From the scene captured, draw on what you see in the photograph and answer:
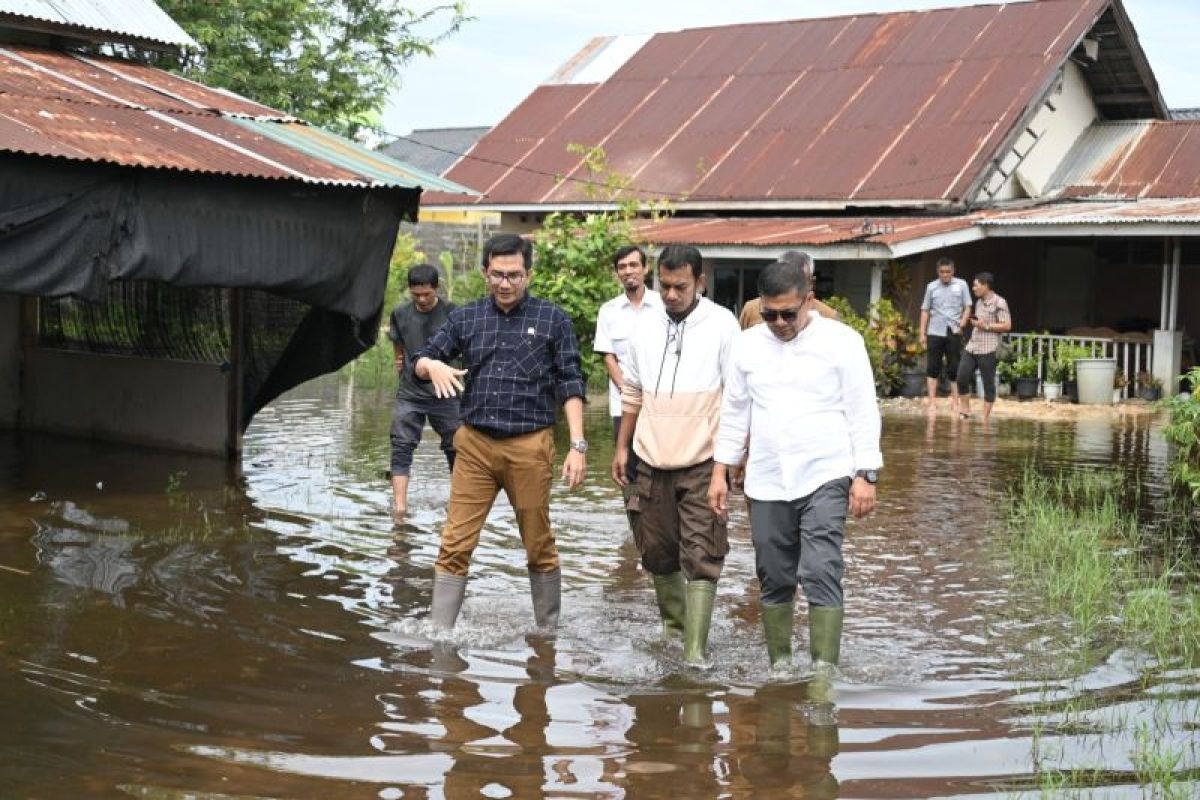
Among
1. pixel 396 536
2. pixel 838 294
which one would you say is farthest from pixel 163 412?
pixel 838 294

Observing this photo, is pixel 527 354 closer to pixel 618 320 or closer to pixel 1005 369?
pixel 618 320

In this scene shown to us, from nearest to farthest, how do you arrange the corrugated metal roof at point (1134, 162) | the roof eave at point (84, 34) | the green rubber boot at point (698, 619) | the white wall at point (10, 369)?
the green rubber boot at point (698, 619) < the roof eave at point (84, 34) < the white wall at point (10, 369) < the corrugated metal roof at point (1134, 162)

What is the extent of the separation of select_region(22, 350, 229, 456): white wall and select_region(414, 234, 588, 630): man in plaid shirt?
23.2 feet

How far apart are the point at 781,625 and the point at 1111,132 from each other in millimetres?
22084

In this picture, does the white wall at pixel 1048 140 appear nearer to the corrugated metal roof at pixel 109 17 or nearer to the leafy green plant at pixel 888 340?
the leafy green plant at pixel 888 340

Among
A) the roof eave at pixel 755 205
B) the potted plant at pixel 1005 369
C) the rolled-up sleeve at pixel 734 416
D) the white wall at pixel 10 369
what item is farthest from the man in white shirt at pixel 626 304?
the roof eave at pixel 755 205

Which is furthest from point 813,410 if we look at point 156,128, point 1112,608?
point 156,128

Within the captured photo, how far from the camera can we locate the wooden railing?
2289cm

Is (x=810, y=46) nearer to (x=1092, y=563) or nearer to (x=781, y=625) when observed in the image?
(x=1092, y=563)

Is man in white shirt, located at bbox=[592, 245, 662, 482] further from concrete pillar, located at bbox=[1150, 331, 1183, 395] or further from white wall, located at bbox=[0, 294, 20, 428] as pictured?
concrete pillar, located at bbox=[1150, 331, 1183, 395]

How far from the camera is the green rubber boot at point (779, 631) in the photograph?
7398 mm

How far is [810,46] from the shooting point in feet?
97.7

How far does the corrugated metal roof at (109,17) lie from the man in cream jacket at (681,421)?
26.7 ft

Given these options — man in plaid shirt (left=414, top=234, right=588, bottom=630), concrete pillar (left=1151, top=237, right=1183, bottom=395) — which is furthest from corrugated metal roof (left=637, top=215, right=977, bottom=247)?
man in plaid shirt (left=414, top=234, right=588, bottom=630)
